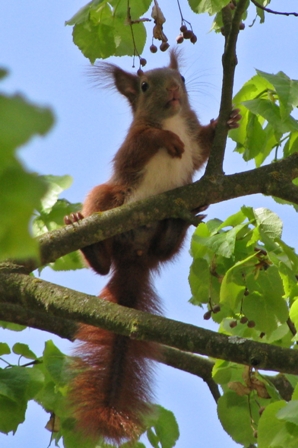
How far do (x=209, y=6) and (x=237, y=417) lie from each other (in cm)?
196

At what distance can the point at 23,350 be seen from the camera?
3.66 metres

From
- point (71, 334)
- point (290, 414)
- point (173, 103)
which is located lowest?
point (290, 414)

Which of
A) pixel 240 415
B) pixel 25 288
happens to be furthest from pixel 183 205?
pixel 240 415

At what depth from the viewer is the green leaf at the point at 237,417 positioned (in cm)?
314

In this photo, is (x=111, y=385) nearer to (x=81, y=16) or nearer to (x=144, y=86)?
(x=81, y=16)

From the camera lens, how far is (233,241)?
2.55 m

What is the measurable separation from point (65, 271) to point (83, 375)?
151 cm

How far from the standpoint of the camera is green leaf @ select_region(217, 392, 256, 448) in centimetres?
314

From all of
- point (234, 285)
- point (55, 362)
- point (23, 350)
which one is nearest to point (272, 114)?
point (234, 285)

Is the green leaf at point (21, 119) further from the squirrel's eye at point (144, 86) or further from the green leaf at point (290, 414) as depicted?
the squirrel's eye at point (144, 86)

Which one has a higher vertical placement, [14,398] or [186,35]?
[186,35]

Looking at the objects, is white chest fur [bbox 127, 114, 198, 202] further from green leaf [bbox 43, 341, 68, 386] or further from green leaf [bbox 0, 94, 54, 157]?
green leaf [bbox 0, 94, 54, 157]

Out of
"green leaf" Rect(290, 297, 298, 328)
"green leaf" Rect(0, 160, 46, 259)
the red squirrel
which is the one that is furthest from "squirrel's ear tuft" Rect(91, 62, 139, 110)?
"green leaf" Rect(0, 160, 46, 259)

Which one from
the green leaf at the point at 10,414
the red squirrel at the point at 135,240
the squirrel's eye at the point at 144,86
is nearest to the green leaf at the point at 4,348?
the red squirrel at the point at 135,240
